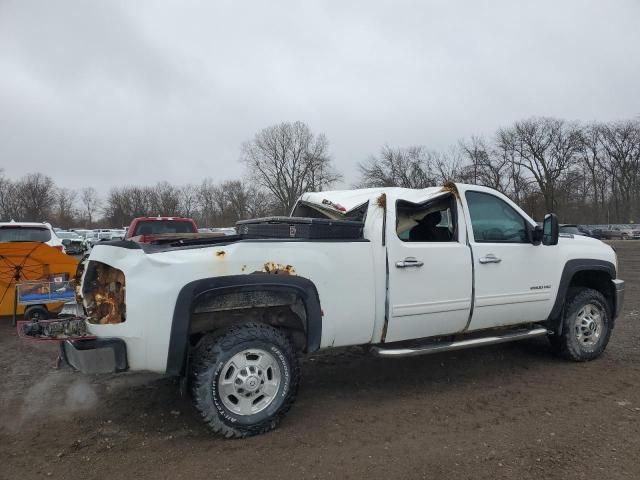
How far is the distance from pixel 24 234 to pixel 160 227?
8.70 ft

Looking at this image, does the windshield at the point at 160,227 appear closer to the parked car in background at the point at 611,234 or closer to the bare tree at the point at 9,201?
the parked car in background at the point at 611,234

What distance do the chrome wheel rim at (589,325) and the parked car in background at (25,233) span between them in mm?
9053

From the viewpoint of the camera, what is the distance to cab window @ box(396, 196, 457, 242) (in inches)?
185

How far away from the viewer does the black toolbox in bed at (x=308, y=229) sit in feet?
13.0

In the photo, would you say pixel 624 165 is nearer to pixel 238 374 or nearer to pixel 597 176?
pixel 597 176

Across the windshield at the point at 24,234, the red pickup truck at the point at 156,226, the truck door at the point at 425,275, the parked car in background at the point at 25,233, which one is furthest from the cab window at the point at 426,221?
the windshield at the point at 24,234

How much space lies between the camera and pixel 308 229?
3959 millimetres

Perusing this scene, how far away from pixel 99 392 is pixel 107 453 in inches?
55.4

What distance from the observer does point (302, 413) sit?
13.6 ft

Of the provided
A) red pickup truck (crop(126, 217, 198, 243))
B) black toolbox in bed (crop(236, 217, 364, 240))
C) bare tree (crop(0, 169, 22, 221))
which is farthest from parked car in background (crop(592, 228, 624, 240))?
bare tree (crop(0, 169, 22, 221))

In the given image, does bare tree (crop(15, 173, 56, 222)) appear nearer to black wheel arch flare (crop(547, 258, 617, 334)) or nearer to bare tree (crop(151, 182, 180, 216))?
bare tree (crop(151, 182, 180, 216))

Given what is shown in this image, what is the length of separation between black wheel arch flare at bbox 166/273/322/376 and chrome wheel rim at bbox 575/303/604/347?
334 cm

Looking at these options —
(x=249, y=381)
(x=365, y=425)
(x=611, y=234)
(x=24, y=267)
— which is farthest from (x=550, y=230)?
(x=611, y=234)

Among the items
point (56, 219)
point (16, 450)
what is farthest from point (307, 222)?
point (56, 219)
